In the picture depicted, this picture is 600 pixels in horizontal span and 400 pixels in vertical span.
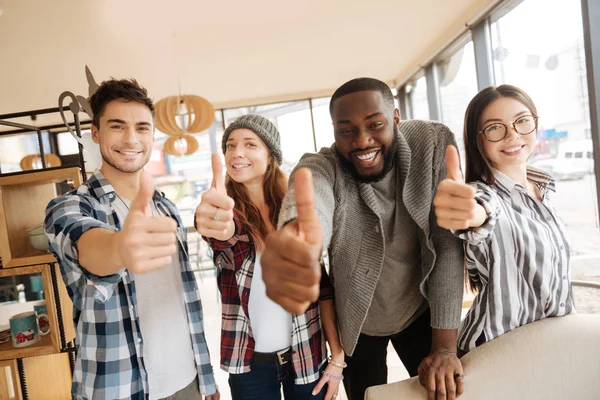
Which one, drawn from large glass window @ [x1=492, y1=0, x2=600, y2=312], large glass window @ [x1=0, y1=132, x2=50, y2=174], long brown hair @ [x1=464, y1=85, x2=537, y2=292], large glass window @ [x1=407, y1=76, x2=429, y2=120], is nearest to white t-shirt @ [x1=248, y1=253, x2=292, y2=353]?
long brown hair @ [x1=464, y1=85, x2=537, y2=292]

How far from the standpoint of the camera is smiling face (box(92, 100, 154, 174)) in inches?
44.2

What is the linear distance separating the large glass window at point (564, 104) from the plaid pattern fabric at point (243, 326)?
190 centimetres

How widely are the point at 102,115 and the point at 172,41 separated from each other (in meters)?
2.47

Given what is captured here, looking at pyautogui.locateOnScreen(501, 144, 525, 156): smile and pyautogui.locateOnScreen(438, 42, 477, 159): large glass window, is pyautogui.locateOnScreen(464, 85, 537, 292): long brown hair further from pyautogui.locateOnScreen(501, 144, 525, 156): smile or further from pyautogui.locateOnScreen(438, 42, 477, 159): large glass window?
pyautogui.locateOnScreen(438, 42, 477, 159): large glass window

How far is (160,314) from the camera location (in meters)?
1.13

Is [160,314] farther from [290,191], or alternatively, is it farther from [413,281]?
[413,281]

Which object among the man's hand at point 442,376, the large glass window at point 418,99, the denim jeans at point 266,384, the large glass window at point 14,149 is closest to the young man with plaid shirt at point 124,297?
the denim jeans at point 266,384

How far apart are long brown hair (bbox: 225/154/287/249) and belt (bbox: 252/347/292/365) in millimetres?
358

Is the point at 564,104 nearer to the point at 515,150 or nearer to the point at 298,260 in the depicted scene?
the point at 515,150

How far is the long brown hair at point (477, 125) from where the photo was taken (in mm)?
A: 1099

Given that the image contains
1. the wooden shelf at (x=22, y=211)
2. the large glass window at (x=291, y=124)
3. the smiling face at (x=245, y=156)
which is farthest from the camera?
the large glass window at (x=291, y=124)

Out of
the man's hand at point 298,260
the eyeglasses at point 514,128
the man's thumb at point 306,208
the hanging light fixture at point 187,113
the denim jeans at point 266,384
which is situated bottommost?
the denim jeans at point 266,384

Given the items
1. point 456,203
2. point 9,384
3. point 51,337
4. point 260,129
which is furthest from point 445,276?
point 9,384

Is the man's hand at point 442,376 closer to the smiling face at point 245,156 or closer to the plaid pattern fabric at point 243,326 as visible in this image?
the plaid pattern fabric at point 243,326
